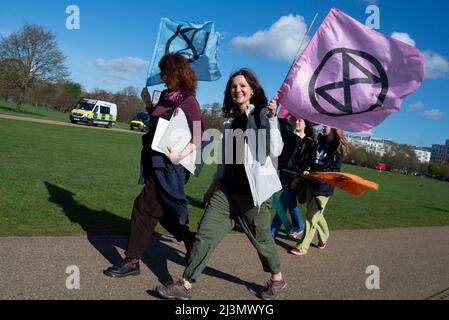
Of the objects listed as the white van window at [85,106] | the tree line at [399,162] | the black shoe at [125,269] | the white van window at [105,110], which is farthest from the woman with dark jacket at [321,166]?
the tree line at [399,162]

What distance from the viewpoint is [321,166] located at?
634 cm

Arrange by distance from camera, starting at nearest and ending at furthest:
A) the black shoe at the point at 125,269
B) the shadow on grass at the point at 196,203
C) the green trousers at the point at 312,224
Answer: the black shoe at the point at 125,269 < the green trousers at the point at 312,224 < the shadow on grass at the point at 196,203

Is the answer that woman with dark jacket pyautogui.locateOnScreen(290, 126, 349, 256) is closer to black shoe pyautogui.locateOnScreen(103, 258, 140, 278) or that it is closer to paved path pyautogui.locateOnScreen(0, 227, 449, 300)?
paved path pyautogui.locateOnScreen(0, 227, 449, 300)

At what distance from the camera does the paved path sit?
3750 millimetres

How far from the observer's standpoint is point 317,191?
6.33 metres

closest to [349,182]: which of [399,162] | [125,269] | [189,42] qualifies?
[189,42]

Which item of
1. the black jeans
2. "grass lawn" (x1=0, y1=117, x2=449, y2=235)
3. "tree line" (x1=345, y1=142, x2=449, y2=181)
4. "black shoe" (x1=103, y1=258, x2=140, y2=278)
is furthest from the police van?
"tree line" (x1=345, y1=142, x2=449, y2=181)

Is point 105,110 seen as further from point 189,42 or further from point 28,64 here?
point 189,42

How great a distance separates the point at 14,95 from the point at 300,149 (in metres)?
52.5

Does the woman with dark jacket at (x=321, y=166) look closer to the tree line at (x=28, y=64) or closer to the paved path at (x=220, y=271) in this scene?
the paved path at (x=220, y=271)

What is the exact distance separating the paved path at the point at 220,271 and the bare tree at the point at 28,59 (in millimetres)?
47831

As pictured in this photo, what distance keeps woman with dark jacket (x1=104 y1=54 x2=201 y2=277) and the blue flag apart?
121 cm

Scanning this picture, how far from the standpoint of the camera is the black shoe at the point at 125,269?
13.3ft
